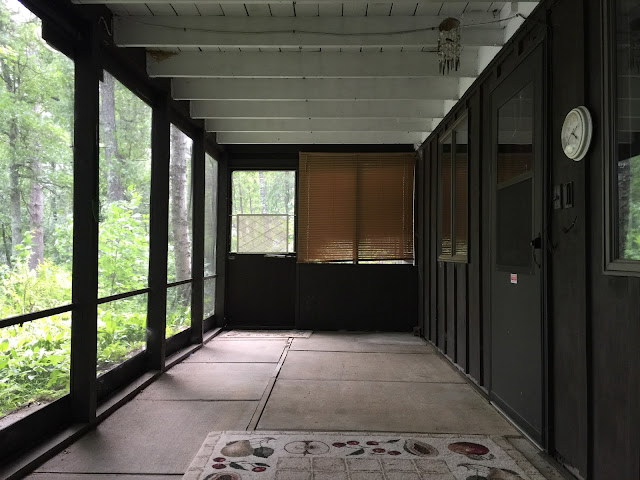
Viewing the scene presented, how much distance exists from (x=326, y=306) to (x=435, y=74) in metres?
4.02

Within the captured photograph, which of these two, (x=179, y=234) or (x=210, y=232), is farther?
(x=210, y=232)

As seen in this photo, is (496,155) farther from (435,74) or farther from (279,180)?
(279,180)

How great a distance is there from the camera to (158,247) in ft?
15.0

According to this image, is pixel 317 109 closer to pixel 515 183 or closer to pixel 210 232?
pixel 210 232

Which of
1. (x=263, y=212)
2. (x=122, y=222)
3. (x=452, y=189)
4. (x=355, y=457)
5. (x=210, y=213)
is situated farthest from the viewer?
(x=263, y=212)

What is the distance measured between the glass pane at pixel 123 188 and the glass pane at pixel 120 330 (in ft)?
0.44

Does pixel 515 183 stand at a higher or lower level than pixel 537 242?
higher

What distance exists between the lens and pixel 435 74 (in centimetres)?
428

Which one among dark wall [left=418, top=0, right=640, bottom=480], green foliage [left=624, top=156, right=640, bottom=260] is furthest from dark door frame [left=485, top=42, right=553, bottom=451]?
green foliage [left=624, top=156, right=640, bottom=260]

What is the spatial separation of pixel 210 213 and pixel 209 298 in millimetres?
1249

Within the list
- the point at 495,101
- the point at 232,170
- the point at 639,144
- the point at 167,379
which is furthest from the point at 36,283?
the point at 232,170

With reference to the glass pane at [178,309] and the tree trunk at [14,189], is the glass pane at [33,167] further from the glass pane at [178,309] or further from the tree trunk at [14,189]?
the glass pane at [178,309]

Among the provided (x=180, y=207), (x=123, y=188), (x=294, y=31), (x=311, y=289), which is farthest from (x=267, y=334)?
(x=294, y=31)

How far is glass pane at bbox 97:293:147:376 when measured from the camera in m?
3.70
